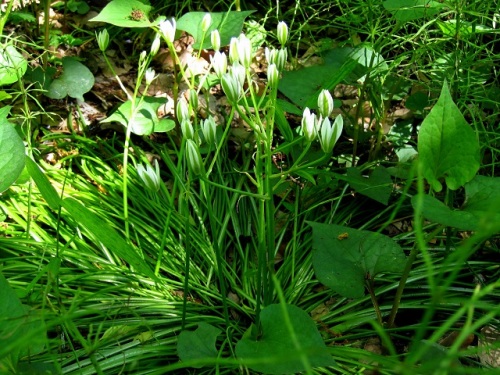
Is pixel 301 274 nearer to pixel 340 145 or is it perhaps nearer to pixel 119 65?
pixel 340 145

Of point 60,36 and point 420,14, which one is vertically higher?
point 420,14

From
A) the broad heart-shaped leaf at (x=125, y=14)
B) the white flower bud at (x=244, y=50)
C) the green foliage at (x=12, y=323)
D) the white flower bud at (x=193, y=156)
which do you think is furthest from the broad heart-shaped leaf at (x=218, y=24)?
the green foliage at (x=12, y=323)

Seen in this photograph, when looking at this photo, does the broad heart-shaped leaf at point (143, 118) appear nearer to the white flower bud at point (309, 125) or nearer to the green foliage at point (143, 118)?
the green foliage at point (143, 118)

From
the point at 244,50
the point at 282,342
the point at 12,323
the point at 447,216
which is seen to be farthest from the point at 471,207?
the point at 12,323

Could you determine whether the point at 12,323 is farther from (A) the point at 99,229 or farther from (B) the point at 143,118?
(B) the point at 143,118

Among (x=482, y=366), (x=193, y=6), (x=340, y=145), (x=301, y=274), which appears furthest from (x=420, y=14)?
(x=193, y=6)

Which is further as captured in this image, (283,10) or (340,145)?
(283,10)
